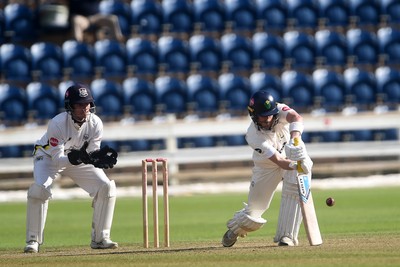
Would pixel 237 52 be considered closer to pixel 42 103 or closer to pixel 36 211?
pixel 42 103

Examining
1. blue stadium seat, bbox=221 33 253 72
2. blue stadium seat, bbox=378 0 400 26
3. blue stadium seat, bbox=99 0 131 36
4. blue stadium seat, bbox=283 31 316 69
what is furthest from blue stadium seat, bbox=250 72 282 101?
blue stadium seat, bbox=378 0 400 26

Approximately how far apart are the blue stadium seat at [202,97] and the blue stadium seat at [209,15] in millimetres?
1974

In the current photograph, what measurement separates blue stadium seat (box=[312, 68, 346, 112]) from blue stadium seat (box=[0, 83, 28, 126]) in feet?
19.9

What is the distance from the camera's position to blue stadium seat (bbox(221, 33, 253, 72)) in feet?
75.5

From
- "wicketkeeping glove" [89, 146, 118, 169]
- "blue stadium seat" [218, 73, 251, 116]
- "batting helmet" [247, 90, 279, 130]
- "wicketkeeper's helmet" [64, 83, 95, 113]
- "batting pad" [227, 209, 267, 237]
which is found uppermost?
"blue stadium seat" [218, 73, 251, 116]

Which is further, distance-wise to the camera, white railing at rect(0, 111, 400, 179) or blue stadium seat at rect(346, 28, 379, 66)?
blue stadium seat at rect(346, 28, 379, 66)

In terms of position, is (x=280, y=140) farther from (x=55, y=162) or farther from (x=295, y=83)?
(x=295, y=83)

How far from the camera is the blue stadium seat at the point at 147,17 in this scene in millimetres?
23562

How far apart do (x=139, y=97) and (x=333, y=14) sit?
17.1 ft

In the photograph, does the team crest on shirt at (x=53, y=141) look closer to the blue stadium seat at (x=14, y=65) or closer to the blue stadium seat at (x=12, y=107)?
the blue stadium seat at (x=12, y=107)

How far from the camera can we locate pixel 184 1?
23781 mm

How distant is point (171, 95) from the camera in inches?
868

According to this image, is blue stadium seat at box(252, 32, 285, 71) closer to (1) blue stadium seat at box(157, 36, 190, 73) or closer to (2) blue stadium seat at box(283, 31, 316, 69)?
(2) blue stadium seat at box(283, 31, 316, 69)

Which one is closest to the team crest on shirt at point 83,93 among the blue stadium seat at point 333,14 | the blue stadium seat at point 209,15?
the blue stadium seat at point 209,15
